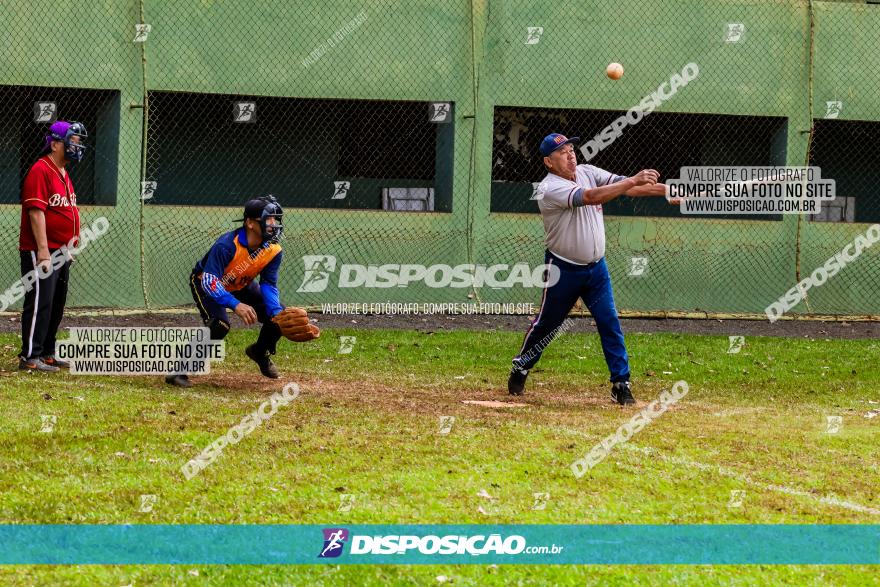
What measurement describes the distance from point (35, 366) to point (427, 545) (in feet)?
20.5

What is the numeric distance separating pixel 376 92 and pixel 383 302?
306 centimetres

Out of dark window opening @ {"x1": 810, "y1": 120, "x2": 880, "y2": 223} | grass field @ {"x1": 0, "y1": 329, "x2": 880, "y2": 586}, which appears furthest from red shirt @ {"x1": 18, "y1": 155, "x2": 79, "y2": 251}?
dark window opening @ {"x1": 810, "y1": 120, "x2": 880, "y2": 223}

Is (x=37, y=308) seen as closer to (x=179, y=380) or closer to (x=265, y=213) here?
(x=179, y=380)

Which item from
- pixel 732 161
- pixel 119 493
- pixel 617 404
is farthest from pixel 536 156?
pixel 119 493

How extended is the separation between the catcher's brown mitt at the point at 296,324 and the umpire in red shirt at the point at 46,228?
7.48 ft

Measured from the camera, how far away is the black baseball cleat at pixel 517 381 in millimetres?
10062

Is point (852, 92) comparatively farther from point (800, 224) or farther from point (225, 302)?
point (225, 302)

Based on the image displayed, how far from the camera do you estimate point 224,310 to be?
9.79 meters

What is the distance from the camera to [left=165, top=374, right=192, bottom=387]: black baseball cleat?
9828 mm

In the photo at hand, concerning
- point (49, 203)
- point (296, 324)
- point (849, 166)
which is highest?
point (849, 166)

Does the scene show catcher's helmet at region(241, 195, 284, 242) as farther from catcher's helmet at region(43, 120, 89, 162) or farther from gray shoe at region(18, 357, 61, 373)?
gray shoe at region(18, 357, 61, 373)

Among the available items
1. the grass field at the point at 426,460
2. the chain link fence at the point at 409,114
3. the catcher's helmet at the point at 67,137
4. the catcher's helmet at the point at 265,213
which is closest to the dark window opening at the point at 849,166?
the chain link fence at the point at 409,114

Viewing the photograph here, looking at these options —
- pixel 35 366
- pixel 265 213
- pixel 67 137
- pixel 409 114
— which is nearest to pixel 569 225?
pixel 265 213

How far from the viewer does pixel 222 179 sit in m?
18.8
